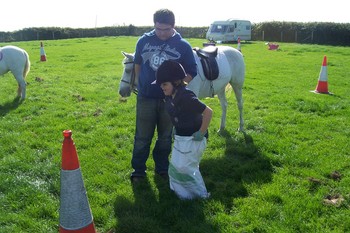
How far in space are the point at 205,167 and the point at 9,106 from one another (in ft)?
21.6

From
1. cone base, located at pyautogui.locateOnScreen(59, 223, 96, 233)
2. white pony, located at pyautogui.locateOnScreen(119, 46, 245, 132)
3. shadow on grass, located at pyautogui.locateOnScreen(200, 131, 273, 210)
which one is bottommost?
shadow on grass, located at pyautogui.locateOnScreen(200, 131, 273, 210)

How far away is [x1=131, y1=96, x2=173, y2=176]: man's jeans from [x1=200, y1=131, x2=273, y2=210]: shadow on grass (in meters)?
0.81

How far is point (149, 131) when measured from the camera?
512 centimetres

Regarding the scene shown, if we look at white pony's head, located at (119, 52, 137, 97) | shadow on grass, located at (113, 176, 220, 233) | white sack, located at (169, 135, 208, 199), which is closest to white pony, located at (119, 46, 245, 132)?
white pony's head, located at (119, 52, 137, 97)

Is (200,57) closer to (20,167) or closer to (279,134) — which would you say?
(279,134)

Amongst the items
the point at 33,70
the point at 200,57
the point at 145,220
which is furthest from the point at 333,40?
the point at 145,220

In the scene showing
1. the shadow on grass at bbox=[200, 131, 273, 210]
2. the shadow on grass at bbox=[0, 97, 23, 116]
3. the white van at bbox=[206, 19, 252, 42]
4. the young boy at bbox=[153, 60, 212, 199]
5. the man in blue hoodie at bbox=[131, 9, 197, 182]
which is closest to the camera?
the young boy at bbox=[153, 60, 212, 199]

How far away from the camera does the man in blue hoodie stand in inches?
182

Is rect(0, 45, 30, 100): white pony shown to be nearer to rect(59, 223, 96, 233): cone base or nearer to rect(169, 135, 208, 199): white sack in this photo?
rect(169, 135, 208, 199): white sack

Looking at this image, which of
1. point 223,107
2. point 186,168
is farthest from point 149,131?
point 223,107

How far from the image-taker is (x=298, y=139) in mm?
7047

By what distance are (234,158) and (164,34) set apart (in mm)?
2739

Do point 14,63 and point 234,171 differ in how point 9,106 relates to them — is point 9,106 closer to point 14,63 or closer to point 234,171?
point 14,63

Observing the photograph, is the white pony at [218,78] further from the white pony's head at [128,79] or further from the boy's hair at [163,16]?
the boy's hair at [163,16]
